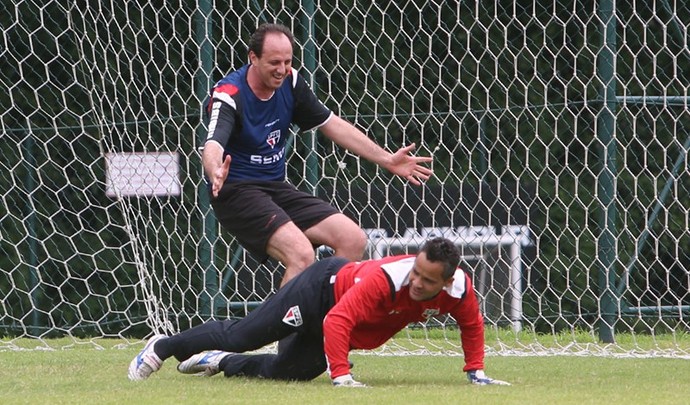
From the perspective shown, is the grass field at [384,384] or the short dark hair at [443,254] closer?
the grass field at [384,384]

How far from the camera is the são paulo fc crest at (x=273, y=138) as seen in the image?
22.7ft

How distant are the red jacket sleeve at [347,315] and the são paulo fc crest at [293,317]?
269 mm

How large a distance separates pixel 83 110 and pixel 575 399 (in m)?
5.66

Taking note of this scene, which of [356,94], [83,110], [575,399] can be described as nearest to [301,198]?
[575,399]

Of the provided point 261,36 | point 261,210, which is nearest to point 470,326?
point 261,210

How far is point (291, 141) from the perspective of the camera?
9.25m

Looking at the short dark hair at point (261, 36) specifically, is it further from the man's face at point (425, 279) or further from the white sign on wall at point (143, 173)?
the white sign on wall at point (143, 173)

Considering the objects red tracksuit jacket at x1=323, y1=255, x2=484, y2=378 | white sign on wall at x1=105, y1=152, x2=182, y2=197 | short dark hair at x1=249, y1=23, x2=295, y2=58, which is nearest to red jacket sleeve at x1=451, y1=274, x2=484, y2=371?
red tracksuit jacket at x1=323, y1=255, x2=484, y2=378

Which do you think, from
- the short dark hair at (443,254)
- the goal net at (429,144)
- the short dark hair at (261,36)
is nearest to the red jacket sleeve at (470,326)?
the short dark hair at (443,254)

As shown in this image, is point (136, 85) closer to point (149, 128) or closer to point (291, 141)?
point (149, 128)

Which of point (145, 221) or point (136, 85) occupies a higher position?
point (136, 85)

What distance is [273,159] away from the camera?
6.93 meters

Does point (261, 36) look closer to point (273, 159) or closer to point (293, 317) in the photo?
point (273, 159)

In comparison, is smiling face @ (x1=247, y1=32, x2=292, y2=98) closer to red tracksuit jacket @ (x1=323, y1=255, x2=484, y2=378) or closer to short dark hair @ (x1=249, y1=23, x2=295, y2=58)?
short dark hair @ (x1=249, y1=23, x2=295, y2=58)
